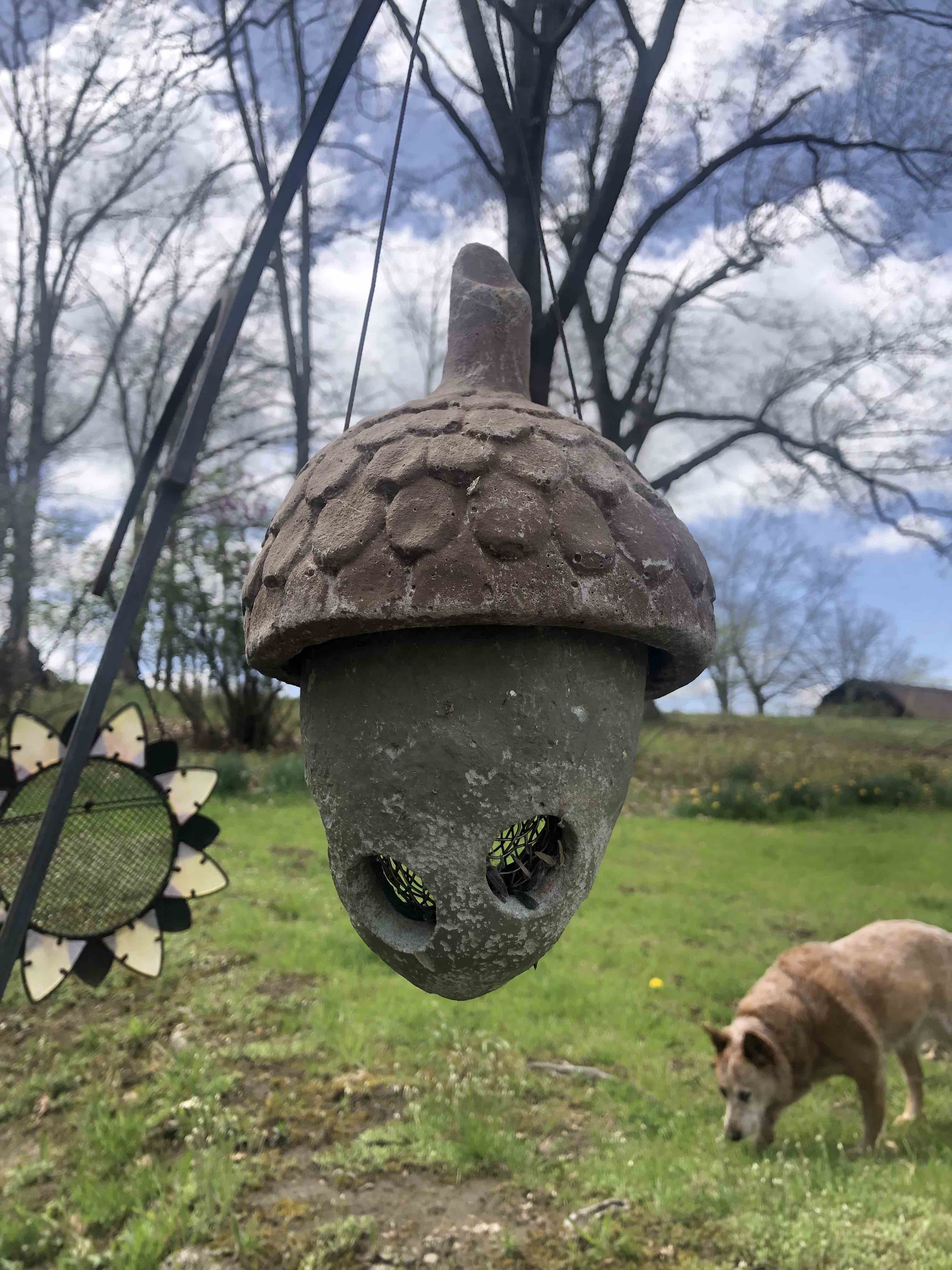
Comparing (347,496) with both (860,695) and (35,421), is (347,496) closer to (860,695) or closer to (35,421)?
(35,421)

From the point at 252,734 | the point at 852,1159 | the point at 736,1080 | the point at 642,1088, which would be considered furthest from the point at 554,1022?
the point at 252,734

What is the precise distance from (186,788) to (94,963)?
63cm

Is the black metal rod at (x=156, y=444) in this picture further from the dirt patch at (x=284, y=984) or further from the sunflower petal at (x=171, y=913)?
the dirt patch at (x=284, y=984)

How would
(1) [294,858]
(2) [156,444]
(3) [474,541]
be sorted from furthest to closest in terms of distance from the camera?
(1) [294,858], (2) [156,444], (3) [474,541]

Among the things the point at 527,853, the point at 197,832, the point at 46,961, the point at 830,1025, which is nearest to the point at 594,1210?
the point at 830,1025

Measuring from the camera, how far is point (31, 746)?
2783mm

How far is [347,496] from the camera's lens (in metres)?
1.17

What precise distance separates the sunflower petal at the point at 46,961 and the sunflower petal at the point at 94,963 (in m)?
0.02

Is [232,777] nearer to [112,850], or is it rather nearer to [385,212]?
[112,850]

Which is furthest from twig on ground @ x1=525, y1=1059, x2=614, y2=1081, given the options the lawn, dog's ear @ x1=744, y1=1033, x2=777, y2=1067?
dog's ear @ x1=744, y1=1033, x2=777, y2=1067

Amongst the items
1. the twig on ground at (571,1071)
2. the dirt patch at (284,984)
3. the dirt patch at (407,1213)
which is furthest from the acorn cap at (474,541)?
the dirt patch at (284,984)

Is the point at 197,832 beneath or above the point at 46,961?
above

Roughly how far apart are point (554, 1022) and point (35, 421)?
11.5 meters

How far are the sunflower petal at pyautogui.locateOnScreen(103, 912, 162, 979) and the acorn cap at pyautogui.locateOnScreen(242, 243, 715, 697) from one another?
2069mm
